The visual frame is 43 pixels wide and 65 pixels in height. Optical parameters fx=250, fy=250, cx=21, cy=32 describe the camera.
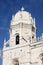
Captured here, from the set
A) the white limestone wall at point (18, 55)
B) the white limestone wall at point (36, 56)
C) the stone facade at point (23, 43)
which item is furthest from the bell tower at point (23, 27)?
the white limestone wall at point (36, 56)

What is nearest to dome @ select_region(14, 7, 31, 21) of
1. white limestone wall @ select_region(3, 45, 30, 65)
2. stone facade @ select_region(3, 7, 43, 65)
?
stone facade @ select_region(3, 7, 43, 65)

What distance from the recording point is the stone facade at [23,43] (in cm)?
3647

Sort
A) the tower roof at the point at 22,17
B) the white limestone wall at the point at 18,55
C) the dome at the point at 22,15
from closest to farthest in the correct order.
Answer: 1. the white limestone wall at the point at 18,55
2. the tower roof at the point at 22,17
3. the dome at the point at 22,15

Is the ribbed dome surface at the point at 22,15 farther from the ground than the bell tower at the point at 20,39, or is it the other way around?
the ribbed dome surface at the point at 22,15

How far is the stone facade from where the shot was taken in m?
36.5

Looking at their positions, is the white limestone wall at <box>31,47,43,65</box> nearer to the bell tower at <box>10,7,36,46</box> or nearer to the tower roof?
the bell tower at <box>10,7,36,46</box>

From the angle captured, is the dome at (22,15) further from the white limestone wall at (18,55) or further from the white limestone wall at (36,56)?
the white limestone wall at (36,56)

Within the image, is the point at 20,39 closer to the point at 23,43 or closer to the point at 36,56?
the point at 23,43

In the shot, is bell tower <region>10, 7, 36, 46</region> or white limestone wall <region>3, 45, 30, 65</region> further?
bell tower <region>10, 7, 36, 46</region>

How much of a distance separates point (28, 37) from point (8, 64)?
5204 millimetres

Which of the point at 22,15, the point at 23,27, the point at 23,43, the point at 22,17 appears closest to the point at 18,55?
the point at 23,43

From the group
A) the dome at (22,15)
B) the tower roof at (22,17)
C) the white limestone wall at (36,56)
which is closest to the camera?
the white limestone wall at (36,56)

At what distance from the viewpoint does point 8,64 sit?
38.4m

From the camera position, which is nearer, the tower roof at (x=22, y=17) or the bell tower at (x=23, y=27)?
the bell tower at (x=23, y=27)
